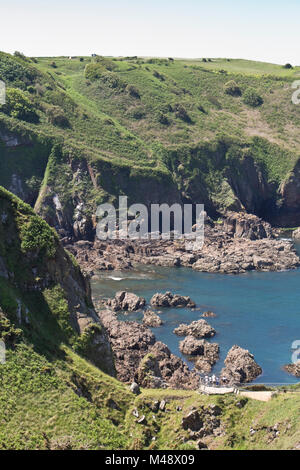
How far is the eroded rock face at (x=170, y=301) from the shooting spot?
117562mm

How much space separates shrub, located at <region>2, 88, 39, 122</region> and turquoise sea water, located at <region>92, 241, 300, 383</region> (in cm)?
6143

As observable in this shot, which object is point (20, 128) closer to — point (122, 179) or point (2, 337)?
point (122, 179)

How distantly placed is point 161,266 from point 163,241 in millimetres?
12537

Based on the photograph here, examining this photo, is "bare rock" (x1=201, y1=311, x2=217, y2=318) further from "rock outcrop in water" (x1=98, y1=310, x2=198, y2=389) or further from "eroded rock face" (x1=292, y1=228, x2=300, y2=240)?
"eroded rock face" (x1=292, y1=228, x2=300, y2=240)

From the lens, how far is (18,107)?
183m

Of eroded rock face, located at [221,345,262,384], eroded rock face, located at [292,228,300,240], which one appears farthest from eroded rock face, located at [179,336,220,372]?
eroded rock face, located at [292,228,300,240]

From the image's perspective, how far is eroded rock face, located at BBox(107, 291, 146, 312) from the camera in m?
115

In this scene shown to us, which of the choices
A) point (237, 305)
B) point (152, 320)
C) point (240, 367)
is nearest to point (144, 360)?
point (240, 367)

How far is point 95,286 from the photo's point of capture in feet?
429

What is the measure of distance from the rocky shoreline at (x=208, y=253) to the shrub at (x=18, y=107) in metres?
43.9

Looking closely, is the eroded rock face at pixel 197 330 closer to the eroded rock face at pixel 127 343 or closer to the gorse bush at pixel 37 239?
the eroded rock face at pixel 127 343

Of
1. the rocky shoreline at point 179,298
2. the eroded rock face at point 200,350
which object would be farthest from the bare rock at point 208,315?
the eroded rock face at point 200,350

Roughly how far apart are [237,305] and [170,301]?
12164mm

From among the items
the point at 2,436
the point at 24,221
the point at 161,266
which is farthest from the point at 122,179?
the point at 2,436
